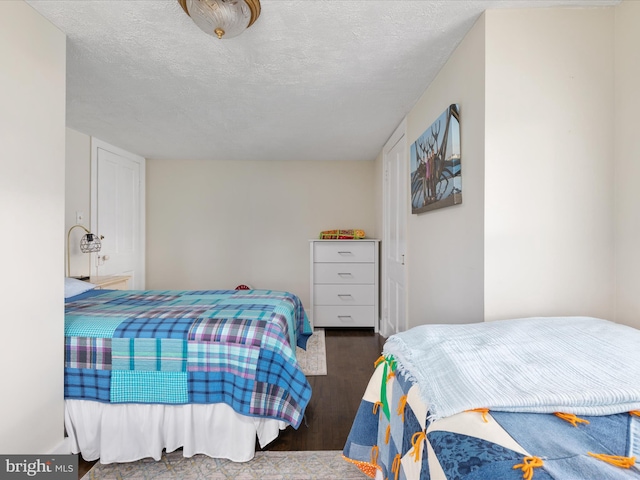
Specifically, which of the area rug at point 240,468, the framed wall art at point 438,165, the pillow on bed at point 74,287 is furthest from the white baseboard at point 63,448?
the framed wall art at point 438,165

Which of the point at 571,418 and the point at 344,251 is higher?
the point at 344,251

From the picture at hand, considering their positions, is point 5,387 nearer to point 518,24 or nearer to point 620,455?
point 620,455

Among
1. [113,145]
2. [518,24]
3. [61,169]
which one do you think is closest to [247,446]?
[61,169]

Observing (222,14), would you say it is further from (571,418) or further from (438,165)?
(571,418)

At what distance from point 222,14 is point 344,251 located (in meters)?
2.96

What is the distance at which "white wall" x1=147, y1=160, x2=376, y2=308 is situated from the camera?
4.31 metres

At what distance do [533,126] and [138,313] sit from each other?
90.3 inches

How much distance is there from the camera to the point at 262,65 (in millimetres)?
1909

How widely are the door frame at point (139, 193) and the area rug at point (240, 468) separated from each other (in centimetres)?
242

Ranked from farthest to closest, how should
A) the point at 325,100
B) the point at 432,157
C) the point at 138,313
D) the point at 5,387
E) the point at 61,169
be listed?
the point at 325,100 < the point at 432,157 < the point at 138,313 < the point at 61,169 < the point at 5,387

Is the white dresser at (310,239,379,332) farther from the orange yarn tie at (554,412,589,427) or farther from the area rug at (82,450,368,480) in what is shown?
the orange yarn tie at (554,412,589,427)

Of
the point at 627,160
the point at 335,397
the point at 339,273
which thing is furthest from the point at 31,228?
the point at 339,273

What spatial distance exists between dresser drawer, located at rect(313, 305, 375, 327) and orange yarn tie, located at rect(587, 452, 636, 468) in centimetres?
349

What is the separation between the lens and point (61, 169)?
1.58 m
